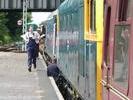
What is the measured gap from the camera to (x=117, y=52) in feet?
23.3

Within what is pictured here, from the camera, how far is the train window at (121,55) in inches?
259

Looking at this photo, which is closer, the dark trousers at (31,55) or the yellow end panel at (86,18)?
the yellow end panel at (86,18)

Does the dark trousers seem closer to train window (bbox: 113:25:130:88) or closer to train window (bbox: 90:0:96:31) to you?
train window (bbox: 90:0:96:31)

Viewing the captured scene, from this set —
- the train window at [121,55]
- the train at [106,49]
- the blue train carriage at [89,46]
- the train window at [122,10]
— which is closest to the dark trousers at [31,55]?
the blue train carriage at [89,46]

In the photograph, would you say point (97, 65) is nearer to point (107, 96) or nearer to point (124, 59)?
point (107, 96)

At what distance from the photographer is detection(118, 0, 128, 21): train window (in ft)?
21.8

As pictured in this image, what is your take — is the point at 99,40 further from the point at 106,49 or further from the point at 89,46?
the point at 89,46

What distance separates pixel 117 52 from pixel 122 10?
53 cm

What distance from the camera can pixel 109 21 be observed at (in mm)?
→ 7832

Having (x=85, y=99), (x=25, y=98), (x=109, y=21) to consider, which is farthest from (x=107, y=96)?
(x=25, y=98)

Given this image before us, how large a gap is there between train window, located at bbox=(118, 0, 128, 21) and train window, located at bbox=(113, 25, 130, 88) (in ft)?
0.31

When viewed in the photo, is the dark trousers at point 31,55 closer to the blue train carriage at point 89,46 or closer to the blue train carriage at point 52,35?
the blue train carriage at point 52,35

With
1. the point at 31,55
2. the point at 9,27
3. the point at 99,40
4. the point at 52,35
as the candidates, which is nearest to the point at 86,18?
the point at 99,40

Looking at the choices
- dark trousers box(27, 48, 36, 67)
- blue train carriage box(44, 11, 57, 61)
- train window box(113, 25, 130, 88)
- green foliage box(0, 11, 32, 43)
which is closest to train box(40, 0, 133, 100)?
train window box(113, 25, 130, 88)
